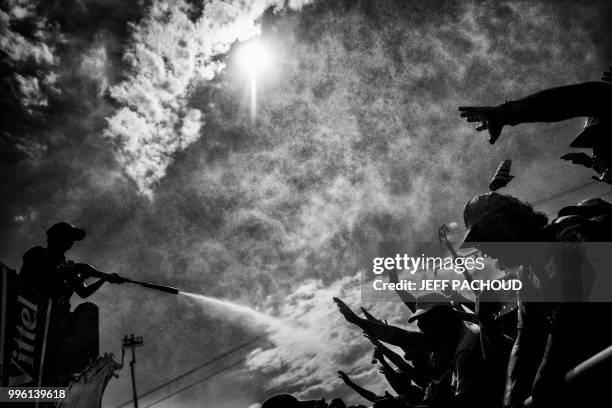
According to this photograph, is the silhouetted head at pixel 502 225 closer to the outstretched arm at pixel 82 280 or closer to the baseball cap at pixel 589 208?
the baseball cap at pixel 589 208

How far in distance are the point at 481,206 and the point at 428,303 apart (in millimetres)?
2831

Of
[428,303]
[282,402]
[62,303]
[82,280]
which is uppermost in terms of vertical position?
[82,280]

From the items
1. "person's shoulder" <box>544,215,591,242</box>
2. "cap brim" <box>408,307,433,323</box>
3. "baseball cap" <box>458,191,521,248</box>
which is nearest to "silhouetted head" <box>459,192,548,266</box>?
"baseball cap" <box>458,191,521,248</box>

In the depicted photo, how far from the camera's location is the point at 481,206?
124 inches

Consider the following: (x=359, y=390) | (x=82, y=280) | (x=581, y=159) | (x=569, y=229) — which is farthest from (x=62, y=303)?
(x=581, y=159)

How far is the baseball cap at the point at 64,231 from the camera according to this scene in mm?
6180

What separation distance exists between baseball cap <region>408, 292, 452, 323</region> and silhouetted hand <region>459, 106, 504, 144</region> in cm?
388

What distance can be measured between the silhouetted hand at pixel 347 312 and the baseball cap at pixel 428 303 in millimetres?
2451

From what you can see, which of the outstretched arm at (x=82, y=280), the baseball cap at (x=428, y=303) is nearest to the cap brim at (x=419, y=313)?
the baseball cap at (x=428, y=303)

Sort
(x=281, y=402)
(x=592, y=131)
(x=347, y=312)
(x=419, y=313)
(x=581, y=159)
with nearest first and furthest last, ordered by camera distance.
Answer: (x=592, y=131) < (x=581, y=159) < (x=281, y=402) < (x=419, y=313) < (x=347, y=312)

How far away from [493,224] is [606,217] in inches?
33.6

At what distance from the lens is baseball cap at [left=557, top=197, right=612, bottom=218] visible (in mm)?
2391

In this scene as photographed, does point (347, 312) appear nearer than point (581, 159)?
No

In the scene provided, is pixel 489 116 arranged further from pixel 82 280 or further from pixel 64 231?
pixel 82 280
